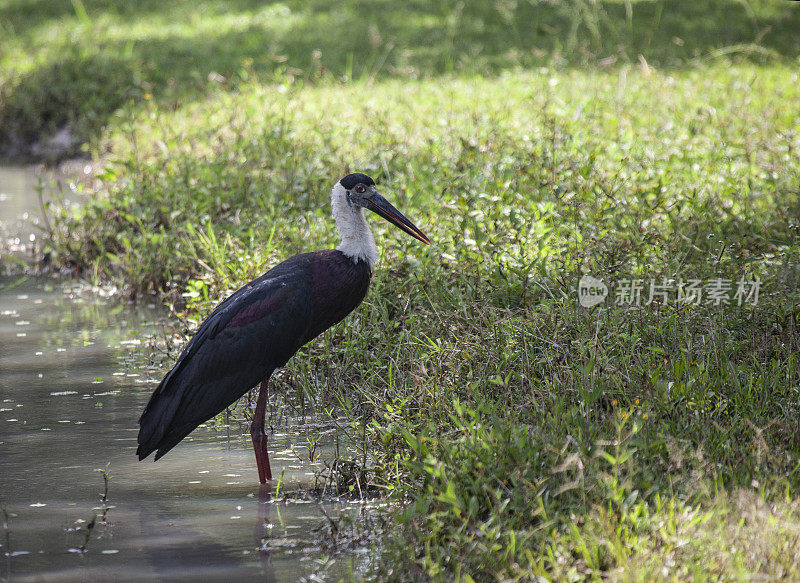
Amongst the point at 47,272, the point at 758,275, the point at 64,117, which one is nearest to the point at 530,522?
the point at 758,275

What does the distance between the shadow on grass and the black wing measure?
6.69 meters

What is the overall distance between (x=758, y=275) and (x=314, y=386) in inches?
99.1

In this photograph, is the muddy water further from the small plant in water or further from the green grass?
the green grass

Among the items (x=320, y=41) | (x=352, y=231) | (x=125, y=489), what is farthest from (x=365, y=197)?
(x=320, y=41)

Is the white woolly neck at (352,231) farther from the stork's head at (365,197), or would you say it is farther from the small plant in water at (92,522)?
the small plant in water at (92,522)

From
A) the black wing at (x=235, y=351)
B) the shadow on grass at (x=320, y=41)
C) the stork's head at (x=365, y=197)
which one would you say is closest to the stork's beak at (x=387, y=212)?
the stork's head at (x=365, y=197)

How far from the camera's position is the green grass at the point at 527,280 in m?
3.63

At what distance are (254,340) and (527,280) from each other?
1.70 meters

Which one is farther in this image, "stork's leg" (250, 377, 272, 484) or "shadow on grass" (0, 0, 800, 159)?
"shadow on grass" (0, 0, 800, 159)

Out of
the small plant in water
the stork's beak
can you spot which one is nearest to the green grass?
the stork's beak

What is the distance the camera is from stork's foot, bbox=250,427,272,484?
4.75 m

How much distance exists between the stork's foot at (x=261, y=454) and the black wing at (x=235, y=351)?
0.66 ft

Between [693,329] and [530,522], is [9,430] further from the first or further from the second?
[693,329]

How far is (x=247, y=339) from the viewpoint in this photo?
4.81 meters
